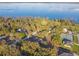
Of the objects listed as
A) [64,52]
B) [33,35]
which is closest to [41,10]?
[33,35]

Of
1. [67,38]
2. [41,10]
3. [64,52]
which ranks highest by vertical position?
[41,10]

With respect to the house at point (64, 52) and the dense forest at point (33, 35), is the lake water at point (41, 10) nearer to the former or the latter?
the dense forest at point (33, 35)

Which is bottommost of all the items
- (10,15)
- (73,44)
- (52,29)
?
(73,44)

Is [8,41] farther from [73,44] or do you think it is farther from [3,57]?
[73,44]

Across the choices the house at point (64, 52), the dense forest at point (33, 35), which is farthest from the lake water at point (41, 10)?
the house at point (64, 52)

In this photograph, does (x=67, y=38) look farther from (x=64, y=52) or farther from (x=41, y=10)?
(x=41, y=10)

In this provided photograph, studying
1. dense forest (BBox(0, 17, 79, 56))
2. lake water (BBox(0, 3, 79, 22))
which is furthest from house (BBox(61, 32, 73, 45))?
lake water (BBox(0, 3, 79, 22))

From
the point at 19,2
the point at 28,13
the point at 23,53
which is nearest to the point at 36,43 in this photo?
the point at 23,53

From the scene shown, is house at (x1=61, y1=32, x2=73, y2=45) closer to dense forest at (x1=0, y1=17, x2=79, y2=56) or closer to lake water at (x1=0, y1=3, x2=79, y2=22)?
dense forest at (x1=0, y1=17, x2=79, y2=56)
